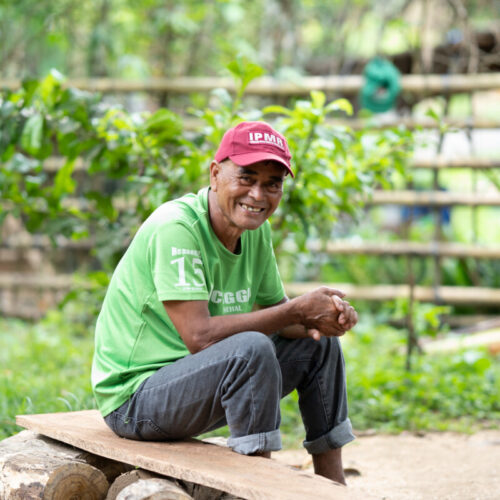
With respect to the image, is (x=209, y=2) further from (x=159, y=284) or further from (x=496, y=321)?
(x=159, y=284)

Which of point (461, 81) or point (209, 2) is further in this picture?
point (209, 2)

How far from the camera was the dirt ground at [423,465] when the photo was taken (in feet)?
10.7

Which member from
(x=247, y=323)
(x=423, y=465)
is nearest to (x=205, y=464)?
(x=247, y=323)

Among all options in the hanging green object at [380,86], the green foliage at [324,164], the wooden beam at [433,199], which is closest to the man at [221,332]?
the green foliage at [324,164]

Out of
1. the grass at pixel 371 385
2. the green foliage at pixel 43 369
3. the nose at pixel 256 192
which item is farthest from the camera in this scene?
the grass at pixel 371 385

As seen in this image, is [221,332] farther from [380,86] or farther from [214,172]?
[380,86]

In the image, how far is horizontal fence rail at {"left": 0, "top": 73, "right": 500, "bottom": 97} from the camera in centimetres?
671

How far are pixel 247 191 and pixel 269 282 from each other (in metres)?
0.53

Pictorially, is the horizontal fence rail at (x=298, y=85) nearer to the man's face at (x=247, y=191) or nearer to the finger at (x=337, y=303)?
the man's face at (x=247, y=191)

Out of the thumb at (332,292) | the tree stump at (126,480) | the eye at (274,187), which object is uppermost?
the eye at (274,187)

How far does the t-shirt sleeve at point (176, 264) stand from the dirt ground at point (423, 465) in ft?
4.06

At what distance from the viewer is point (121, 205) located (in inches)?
280

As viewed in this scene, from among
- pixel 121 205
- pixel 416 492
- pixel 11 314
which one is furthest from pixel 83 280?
pixel 416 492

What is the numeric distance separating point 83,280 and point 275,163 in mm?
4252
